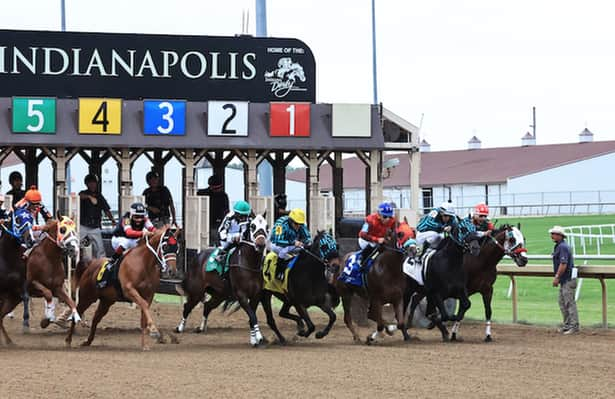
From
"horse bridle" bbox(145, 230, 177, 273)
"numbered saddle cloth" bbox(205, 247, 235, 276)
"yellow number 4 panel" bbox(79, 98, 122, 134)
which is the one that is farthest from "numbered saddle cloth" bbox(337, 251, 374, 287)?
"yellow number 4 panel" bbox(79, 98, 122, 134)

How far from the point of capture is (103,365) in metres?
12.2

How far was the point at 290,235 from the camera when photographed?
14711mm

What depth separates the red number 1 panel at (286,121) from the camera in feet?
60.7

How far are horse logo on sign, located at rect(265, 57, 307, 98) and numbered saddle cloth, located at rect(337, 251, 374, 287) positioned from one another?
519cm

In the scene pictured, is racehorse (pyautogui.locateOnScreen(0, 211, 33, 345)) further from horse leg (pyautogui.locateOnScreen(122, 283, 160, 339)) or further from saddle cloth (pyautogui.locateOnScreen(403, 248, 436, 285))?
saddle cloth (pyautogui.locateOnScreen(403, 248, 436, 285))

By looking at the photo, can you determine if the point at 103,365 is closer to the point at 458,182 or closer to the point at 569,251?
the point at 569,251

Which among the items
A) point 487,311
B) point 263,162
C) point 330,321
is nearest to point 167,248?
point 330,321

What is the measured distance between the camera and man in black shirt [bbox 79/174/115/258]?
56.9 feet

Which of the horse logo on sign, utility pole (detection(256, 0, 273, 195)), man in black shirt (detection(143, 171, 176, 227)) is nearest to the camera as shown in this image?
man in black shirt (detection(143, 171, 176, 227))

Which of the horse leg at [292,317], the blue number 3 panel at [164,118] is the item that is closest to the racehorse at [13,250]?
the horse leg at [292,317]

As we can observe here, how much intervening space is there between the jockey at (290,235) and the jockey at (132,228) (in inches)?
60.1

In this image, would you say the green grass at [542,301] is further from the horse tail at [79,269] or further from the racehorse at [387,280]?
the horse tail at [79,269]

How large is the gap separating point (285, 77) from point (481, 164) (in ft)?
152

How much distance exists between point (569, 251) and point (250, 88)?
614 centimetres
